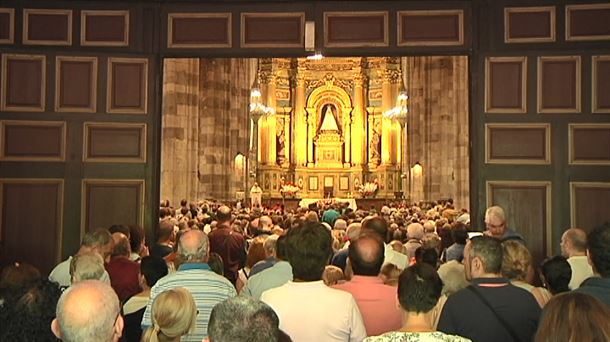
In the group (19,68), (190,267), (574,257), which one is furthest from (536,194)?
(19,68)

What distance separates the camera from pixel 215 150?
35094 mm

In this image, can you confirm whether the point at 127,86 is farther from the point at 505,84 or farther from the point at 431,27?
the point at 505,84

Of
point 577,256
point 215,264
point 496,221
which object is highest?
point 496,221

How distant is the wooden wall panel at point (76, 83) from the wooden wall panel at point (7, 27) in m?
0.79

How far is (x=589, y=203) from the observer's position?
37.8ft

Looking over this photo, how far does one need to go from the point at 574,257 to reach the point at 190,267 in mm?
3585

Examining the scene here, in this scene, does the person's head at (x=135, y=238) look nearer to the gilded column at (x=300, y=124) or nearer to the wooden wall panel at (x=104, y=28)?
the wooden wall panel at (x=104, y=28)

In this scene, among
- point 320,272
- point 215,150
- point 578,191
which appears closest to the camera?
point 320,272

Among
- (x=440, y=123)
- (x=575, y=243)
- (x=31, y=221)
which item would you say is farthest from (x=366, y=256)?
(x=440, y=123)

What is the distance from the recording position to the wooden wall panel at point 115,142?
39.4ft

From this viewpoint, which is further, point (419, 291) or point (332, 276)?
point (332, 276)

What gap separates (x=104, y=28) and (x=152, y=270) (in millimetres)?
6926

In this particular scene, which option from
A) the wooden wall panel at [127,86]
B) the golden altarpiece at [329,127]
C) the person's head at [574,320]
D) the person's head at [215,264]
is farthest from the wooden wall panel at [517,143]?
the golden altarpiece at [329,127]

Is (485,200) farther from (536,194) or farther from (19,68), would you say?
(19,68)
